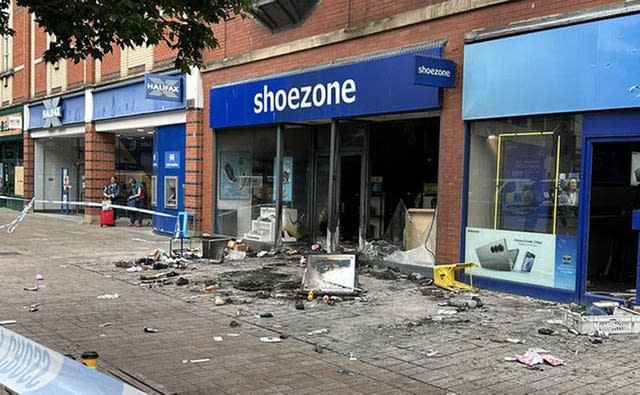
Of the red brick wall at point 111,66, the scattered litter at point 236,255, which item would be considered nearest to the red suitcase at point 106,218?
the red brick wall at point 111,66

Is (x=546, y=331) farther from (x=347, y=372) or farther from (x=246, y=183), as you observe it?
(x=246, y=183)

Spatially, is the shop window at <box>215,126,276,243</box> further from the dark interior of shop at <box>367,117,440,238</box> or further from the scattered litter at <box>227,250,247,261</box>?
the dark interior of shop at <box>367,117,440,238</box>

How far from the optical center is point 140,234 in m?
17.9

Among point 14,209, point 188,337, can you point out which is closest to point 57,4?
point 188,337

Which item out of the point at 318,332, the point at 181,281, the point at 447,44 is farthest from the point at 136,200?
the point at 318,332

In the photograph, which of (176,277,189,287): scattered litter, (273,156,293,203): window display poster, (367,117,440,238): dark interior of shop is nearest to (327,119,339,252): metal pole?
(367,117,440,238): dark interior of shop

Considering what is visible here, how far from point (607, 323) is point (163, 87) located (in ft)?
40.5

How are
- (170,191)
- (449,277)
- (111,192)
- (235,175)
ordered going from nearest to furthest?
(449,277) → (235,175) → (170,191) → (111,192)

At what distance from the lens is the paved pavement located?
5164mm

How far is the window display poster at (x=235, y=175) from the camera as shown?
14969 mm

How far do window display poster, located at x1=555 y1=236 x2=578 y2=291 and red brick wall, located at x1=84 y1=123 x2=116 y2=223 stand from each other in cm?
1697

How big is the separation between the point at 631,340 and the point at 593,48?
3.70 meters

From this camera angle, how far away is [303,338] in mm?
6547

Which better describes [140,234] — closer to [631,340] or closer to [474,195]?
[474,195]
